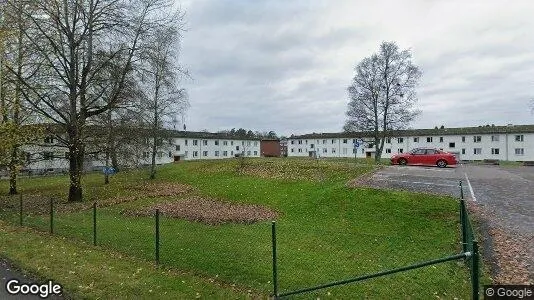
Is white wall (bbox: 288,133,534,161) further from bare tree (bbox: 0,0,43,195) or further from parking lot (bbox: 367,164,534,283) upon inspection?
bare tree (bbox: 0,0,43,195)

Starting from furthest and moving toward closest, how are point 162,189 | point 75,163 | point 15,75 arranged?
1. point 162,189
2. point 75,163
3. point 15,75

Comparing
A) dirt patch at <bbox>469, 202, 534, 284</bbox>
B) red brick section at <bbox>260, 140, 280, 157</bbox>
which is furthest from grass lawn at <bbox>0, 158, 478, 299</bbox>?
red brick section at <bbox>260, 140, 280, 157</bbox>

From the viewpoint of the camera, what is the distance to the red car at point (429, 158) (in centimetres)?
3067

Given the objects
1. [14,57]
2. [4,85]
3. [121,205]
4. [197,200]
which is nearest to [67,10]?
[14,57]

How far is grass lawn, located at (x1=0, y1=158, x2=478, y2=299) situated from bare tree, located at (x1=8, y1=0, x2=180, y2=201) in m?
5.19

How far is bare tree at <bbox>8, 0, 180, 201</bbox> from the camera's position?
63.6 ft

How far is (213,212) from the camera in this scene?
718 inches

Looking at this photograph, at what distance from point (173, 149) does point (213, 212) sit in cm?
4609

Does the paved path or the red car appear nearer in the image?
the paved path

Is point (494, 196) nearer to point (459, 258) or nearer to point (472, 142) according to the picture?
point (459, 258)

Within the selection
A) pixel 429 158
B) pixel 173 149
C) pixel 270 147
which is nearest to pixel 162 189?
pixel 429 158

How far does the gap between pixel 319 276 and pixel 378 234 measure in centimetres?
482

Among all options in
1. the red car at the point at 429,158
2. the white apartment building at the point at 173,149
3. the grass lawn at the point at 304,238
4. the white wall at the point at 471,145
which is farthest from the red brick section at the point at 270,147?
the grass lawn at the point at 304,238

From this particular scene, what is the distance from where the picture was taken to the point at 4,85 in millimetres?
19375
